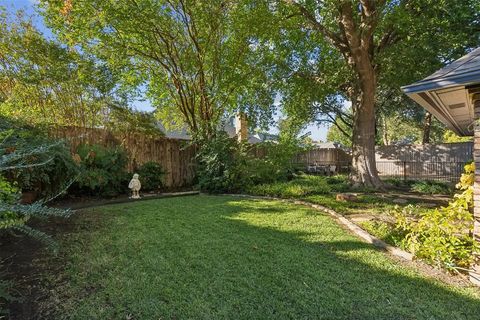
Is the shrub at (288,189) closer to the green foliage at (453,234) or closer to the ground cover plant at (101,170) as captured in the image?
the ground cover plant at (101,170)

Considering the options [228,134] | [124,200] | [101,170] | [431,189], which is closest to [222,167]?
[228,134]

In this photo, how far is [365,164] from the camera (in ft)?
26.1

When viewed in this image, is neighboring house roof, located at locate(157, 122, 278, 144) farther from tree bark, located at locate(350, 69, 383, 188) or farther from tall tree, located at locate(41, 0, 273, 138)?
tree bark, located at locate(350, 69, 383, 188)

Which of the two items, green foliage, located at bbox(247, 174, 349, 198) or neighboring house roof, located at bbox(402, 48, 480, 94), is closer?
neighboring house roof, located at bbox(402, 48, 480, 94)

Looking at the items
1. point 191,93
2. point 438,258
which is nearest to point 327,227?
point 438,258

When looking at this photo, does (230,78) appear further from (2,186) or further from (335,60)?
(2,186)

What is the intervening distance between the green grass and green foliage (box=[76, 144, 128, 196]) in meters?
2.02

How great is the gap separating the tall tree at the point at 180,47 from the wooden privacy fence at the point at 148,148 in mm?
928

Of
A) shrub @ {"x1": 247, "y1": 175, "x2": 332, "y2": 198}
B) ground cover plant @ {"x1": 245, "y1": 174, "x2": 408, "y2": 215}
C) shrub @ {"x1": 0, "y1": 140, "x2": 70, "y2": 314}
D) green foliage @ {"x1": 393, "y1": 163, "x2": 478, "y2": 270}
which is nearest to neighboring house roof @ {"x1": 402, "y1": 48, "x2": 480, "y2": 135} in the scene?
green foliage @ {"x1": 393, "y1": 163, "x2": 478, "y2": 270}

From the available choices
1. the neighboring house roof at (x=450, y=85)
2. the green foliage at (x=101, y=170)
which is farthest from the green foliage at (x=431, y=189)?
the green foliage at (x=101, y=170)

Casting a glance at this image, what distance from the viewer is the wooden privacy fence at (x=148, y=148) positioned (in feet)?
22.2

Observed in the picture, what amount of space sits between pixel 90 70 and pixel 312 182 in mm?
7386

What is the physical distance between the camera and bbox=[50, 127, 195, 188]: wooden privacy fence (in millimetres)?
6754

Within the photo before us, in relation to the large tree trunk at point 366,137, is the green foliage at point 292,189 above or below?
below
